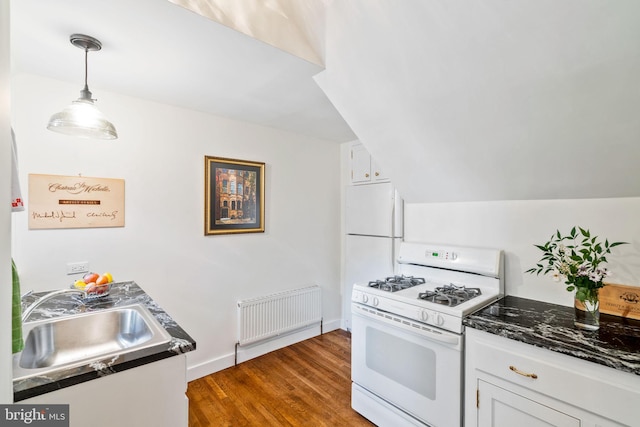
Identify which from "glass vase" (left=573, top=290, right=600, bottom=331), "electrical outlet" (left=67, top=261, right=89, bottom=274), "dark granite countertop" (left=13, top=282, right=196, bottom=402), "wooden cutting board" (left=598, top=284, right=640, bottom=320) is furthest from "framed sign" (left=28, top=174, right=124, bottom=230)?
"wooden cutting board" (left=598, top=284, right=640, bottom=320)

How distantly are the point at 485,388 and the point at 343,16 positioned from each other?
213 centimetres

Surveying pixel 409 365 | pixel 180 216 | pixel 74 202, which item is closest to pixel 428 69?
pixel 409 365

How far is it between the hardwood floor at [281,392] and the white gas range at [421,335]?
0.82 feet

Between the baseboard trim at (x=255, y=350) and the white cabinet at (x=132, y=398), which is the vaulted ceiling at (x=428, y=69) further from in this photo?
the baseboard trim at (x=255, y=350)

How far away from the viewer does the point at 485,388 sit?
4.91ft

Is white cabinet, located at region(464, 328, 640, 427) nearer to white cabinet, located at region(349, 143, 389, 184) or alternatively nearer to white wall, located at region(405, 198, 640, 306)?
white wall, located at region(405, 198, 640, 306)

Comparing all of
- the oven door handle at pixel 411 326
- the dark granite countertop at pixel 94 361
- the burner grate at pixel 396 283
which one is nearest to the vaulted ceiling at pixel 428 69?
the burner grate at pixel 396 283

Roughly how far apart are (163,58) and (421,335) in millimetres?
2208

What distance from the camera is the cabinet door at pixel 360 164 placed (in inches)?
126

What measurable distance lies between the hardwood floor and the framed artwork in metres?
1.28

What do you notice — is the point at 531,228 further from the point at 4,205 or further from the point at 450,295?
the point at 4,205

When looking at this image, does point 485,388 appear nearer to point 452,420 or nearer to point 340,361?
point 452,420

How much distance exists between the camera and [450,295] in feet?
6.24

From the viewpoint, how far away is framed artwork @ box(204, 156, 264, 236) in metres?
2.59
